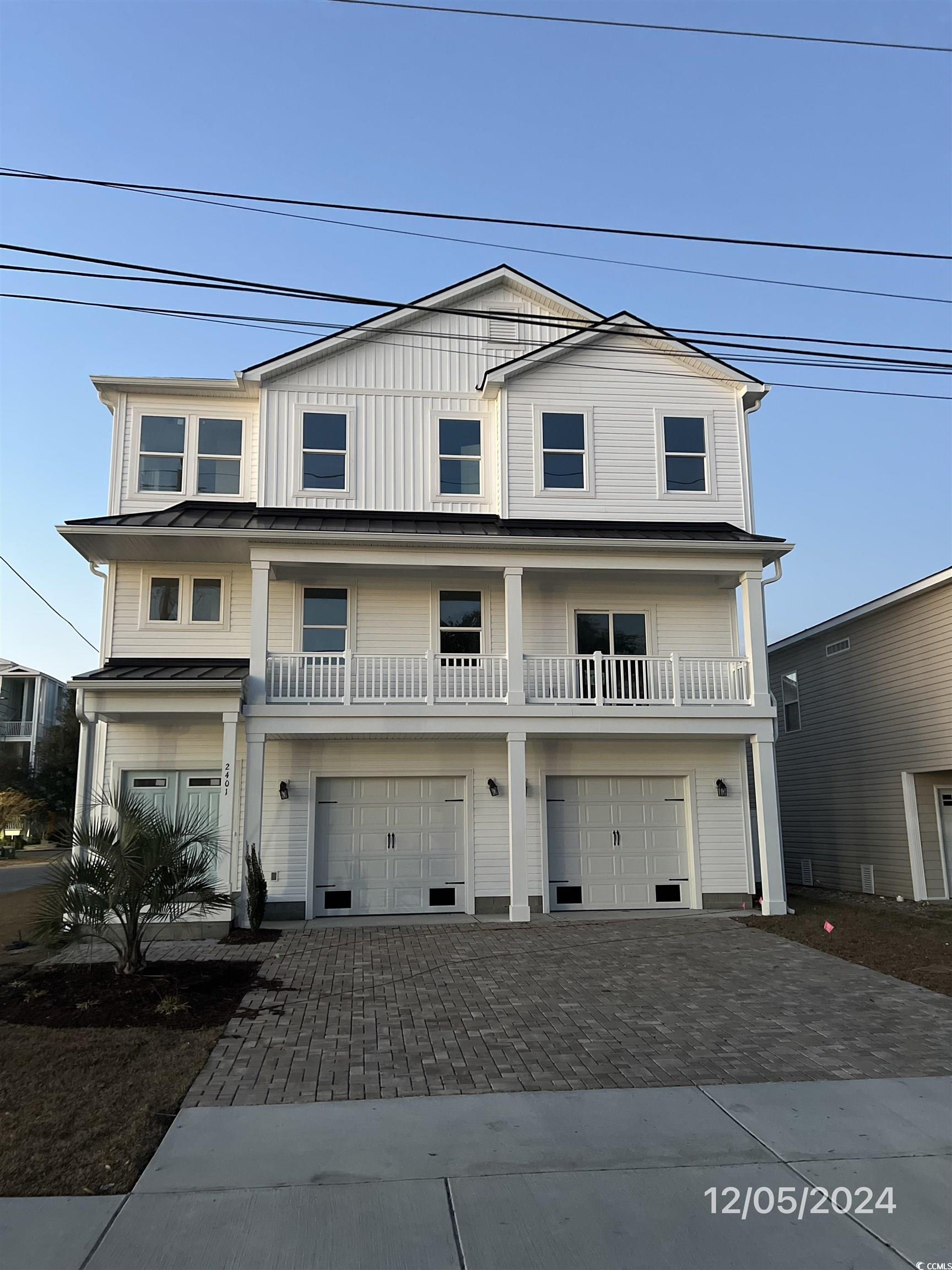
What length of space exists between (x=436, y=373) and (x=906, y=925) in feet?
41.1

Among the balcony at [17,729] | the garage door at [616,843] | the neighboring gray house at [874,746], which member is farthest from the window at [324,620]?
the balcony at [17,729]

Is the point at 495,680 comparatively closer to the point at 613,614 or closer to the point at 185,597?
the point at 613,614

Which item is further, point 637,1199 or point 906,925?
point 906,925

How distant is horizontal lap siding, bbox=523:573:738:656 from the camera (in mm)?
16500

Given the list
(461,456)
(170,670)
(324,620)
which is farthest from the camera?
(461,456)

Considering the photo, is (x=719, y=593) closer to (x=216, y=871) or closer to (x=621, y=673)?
(x=621, y=673)

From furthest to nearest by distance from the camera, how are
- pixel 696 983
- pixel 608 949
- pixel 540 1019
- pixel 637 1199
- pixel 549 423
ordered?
1. pixel 549 423
2. pixel 608 949
3. pixel 696 983
4. pixel 540 1019
5. pixel 637 1199

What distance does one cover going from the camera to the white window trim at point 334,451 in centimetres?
1647

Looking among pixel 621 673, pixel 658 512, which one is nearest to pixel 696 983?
pixel 621 673

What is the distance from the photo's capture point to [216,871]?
14.5 metres

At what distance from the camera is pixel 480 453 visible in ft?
56.2

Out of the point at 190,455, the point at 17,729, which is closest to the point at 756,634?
the point at 190,455

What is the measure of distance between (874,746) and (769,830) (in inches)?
206
